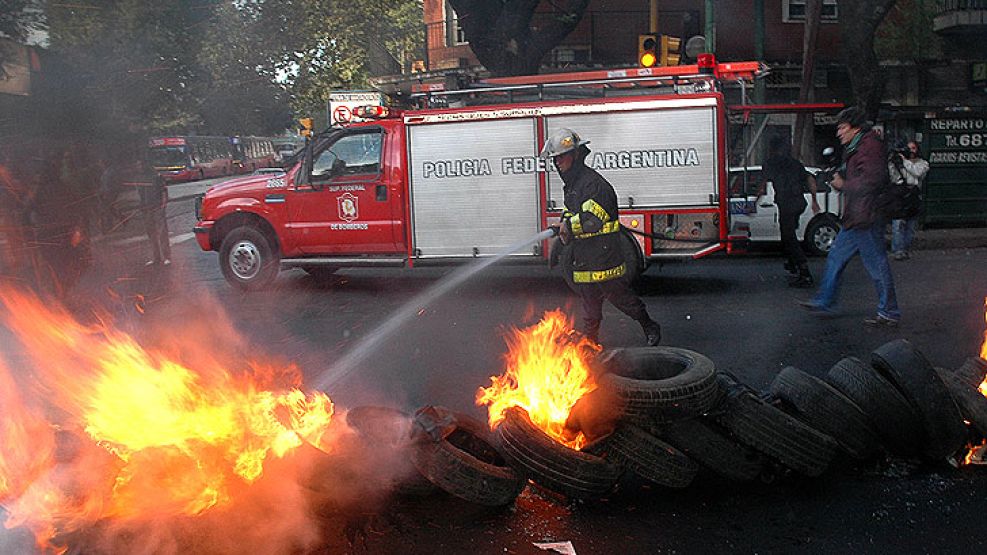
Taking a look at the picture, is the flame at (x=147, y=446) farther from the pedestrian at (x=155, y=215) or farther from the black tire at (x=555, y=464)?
the pedestrian at (x=155, y=215)

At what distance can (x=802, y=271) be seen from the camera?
9.98m

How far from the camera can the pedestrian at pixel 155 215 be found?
37.5 ft

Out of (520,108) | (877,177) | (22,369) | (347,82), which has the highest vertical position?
(347,82)

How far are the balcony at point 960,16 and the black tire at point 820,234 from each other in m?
12.0

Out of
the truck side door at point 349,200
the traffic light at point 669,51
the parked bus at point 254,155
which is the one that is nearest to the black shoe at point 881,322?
the truck side door at point 349,200

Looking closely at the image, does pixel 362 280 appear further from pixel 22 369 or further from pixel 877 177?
pixel 877 177

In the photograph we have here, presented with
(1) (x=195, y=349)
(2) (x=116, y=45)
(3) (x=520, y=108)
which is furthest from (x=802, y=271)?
(2) (x=116, y=45)

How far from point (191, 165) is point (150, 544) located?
1462 inches

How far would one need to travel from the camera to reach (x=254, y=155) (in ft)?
139

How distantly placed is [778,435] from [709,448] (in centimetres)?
36

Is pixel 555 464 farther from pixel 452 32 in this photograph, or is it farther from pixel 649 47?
pixel 452 32

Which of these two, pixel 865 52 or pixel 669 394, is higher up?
pixel 865 52

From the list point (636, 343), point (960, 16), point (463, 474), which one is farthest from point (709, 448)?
point (960, 16)

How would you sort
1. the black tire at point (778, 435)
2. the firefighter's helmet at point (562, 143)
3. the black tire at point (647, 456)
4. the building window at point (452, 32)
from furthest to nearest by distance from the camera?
A: the building window at point (452, 32), the firefighter's helmet at point (562, 143), the black tire at point (778, 435), the black tire at point (647, 456)
